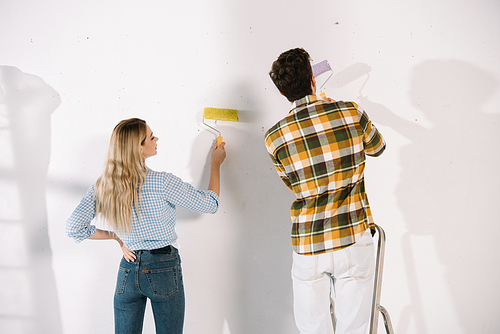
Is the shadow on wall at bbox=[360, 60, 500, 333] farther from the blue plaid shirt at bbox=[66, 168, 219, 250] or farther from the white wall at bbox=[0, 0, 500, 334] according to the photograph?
the blue plaid shirt at bbox=[66, 168, 219, 250]

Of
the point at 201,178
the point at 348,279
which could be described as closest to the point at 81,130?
the point at 201,178

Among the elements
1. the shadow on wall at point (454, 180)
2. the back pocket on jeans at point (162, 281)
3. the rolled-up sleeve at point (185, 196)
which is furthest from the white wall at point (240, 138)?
the back pocket on jeans at point (162, 281)

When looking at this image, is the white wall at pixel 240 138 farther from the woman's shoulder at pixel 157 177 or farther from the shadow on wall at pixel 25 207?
the woman's shoulder at pixel 157 177

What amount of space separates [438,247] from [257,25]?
135cm

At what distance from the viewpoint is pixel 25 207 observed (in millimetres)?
1834

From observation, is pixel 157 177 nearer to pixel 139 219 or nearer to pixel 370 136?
pixel 139 219

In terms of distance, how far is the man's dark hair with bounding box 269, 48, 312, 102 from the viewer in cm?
120

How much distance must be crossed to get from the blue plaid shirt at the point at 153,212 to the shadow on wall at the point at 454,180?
909mm

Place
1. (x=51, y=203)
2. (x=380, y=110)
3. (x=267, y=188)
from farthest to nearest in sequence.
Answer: (x=51, y=203)
(x=267, y=188)
(x=380, y=110)

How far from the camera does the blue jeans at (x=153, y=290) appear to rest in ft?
4.51

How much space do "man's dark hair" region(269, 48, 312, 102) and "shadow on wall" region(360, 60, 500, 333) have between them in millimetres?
465

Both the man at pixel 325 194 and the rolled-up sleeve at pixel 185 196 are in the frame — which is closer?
the man at pixel 325 194

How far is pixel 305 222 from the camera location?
1221 mm

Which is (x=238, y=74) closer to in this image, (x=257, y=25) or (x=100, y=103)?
(x=257, y=25)
